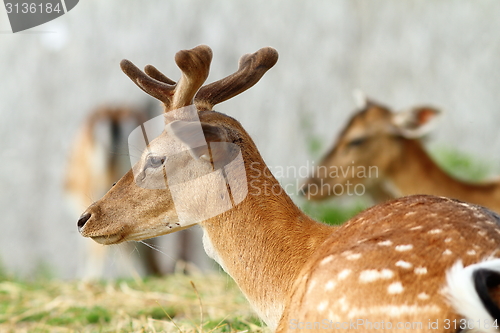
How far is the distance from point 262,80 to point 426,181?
2.78 metres

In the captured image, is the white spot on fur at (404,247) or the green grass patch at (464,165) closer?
the white spot on fur at (404,247)

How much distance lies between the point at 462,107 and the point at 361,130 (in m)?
1.84

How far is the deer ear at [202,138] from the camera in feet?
6.82

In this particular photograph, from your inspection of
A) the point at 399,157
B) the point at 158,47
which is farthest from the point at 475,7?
the point at 158,47

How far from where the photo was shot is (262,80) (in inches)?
282

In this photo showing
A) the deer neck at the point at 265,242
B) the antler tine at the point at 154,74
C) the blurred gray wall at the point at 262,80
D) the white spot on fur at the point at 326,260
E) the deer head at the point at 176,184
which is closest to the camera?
the white spot on fur at the point at 326,260

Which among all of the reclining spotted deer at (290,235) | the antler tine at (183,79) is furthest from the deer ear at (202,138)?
the antler tine at (183,79)

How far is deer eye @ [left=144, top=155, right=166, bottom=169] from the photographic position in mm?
2400

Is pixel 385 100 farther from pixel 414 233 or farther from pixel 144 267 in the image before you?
pixel 414 233

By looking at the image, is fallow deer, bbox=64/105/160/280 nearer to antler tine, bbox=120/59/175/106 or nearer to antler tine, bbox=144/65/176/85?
antler tine, bbox=144/65/176/85

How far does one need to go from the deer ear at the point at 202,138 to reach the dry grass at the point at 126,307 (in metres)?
0.76

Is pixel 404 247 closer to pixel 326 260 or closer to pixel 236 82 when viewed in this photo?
pixel 326 260

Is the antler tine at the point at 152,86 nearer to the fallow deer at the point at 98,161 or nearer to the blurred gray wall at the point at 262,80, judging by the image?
the blurred gray wall at the point at 262,80

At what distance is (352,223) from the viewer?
2117 mm
